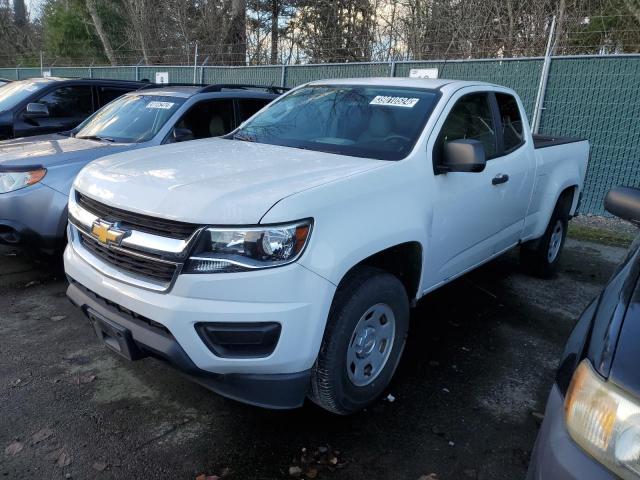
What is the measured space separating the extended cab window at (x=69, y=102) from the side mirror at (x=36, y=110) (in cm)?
46

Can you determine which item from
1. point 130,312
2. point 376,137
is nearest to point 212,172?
point 130,312

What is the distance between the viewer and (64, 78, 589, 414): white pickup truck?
2.27 m

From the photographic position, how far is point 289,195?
235 cm

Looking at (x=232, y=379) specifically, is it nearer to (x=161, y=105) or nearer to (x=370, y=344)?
(x=370, y=344)

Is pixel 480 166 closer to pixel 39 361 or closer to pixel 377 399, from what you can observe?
pixel 377 399

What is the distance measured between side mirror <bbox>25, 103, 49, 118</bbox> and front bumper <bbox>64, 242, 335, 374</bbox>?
17.1 ft

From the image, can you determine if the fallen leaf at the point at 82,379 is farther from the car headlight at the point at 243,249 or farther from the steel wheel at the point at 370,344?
the steel wheel at the point at 370,344

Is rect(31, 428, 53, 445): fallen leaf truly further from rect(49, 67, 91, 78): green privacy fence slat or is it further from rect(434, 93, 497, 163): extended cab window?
rect(49, 67, 91, 78): green privacy fence slat

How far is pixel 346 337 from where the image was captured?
8.41 feet

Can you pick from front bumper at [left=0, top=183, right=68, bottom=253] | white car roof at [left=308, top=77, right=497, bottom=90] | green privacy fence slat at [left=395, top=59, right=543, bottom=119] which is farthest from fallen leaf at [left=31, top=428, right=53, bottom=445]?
green privacy fence slat at [left=395, top=59, right=543, bottom=119]

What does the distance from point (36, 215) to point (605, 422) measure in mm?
4266

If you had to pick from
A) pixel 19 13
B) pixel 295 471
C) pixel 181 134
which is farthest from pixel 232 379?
pixel 19 13

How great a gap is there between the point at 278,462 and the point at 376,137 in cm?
204

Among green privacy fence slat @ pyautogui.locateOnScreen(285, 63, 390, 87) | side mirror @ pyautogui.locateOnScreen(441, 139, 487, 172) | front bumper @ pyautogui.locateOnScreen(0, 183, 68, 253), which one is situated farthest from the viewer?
green privacy fence slat @ pyautogui.locateOnScreen(285, 63, 390, 87)
